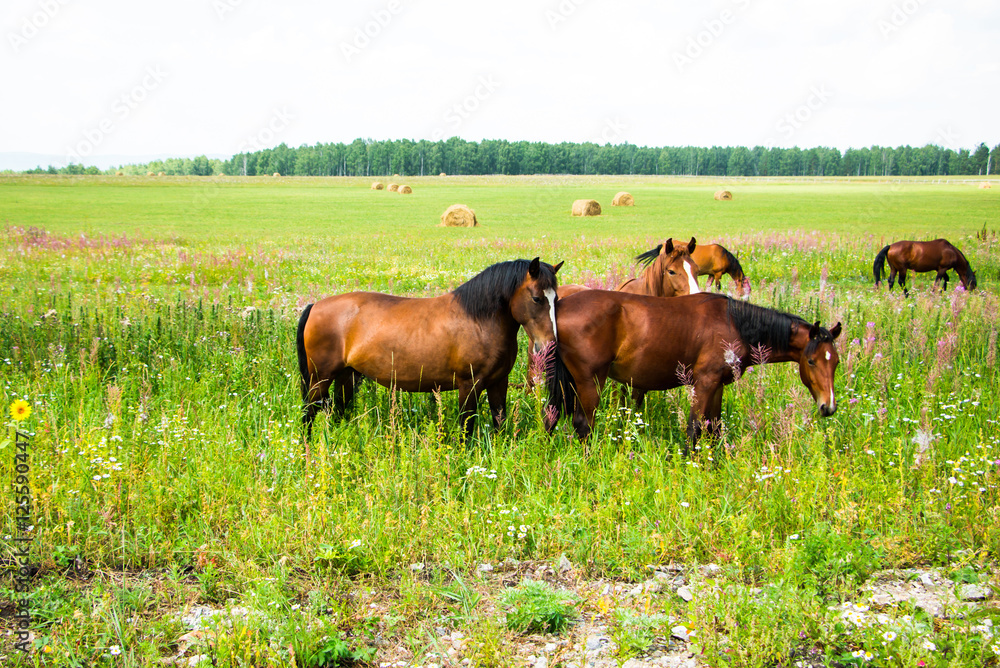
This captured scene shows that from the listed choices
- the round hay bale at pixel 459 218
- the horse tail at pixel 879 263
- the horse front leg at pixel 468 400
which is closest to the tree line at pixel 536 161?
Answer: the round hay bale at pixel 459 218

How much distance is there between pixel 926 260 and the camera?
15.4 metres

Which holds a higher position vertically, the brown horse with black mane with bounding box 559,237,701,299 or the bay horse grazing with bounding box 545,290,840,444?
the brown horse with black mane with bounding box 559,237,701,299

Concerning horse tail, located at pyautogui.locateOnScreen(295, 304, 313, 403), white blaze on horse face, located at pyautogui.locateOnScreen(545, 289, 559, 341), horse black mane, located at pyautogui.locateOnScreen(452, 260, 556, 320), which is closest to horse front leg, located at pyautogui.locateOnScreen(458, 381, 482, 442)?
horse black mane, located at pyautogui.locateOnScreen(452, 260, 556, 320)

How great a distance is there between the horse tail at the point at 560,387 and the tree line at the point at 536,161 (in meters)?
137

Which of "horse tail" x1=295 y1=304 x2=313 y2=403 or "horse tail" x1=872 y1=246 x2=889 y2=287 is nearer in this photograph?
"horse tail" x1=295 y1=304 x2=313 y2=403

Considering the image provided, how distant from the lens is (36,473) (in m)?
4.66

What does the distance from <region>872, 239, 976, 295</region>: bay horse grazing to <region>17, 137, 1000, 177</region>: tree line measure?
12856 centimetres

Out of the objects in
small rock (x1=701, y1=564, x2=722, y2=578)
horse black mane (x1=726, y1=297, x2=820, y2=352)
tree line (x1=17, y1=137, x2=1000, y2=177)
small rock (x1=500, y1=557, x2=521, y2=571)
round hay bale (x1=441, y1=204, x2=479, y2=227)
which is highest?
tree line (x1=17, y1=137, x2=1000, y2=177)

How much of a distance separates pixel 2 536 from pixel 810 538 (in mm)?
5039

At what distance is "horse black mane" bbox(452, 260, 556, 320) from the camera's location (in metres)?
5.88

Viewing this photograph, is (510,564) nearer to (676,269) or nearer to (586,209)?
(676,269)

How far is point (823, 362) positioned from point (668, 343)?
4.38 ft

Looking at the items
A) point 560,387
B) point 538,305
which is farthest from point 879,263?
point 538,305

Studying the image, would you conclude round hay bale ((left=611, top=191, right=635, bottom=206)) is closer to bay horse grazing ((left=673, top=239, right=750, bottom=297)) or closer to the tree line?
bay horse grazing ((left=673, top=239, right=750, bottom=297))
